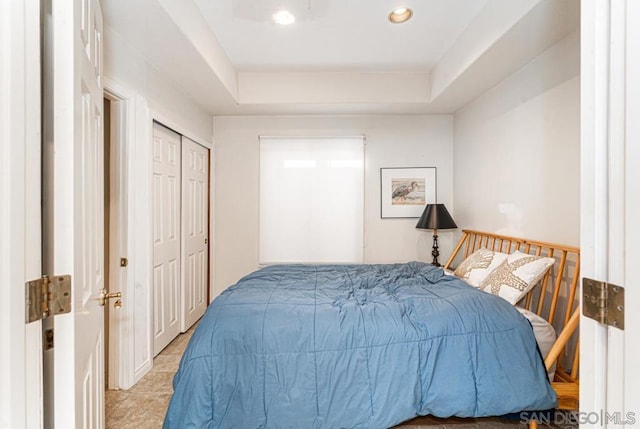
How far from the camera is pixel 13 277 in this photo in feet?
1.99

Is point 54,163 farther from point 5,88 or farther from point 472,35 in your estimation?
point 472,35

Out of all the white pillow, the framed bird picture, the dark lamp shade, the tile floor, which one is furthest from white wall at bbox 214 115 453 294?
the white pillow

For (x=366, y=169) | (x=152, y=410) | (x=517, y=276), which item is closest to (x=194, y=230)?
(x=152, y=410)

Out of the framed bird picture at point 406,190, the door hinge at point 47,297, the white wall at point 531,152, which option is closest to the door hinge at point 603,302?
the door hinge at point 47,297

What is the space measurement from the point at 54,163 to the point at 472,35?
108 inches

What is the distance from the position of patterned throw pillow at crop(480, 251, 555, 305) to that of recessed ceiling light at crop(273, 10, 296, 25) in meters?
2.35

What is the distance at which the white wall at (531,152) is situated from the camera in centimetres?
199

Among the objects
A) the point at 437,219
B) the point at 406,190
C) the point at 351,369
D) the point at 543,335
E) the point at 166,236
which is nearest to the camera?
the point at 351,369

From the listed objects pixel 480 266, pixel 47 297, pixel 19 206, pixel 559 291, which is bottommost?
pixel 559 291

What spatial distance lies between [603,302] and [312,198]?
3.20m

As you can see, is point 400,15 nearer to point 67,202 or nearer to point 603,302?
point 603,302

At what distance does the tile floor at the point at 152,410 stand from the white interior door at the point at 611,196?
129cm

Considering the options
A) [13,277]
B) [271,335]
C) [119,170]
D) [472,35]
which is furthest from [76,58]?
[472,35]

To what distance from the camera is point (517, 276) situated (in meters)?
1.93
